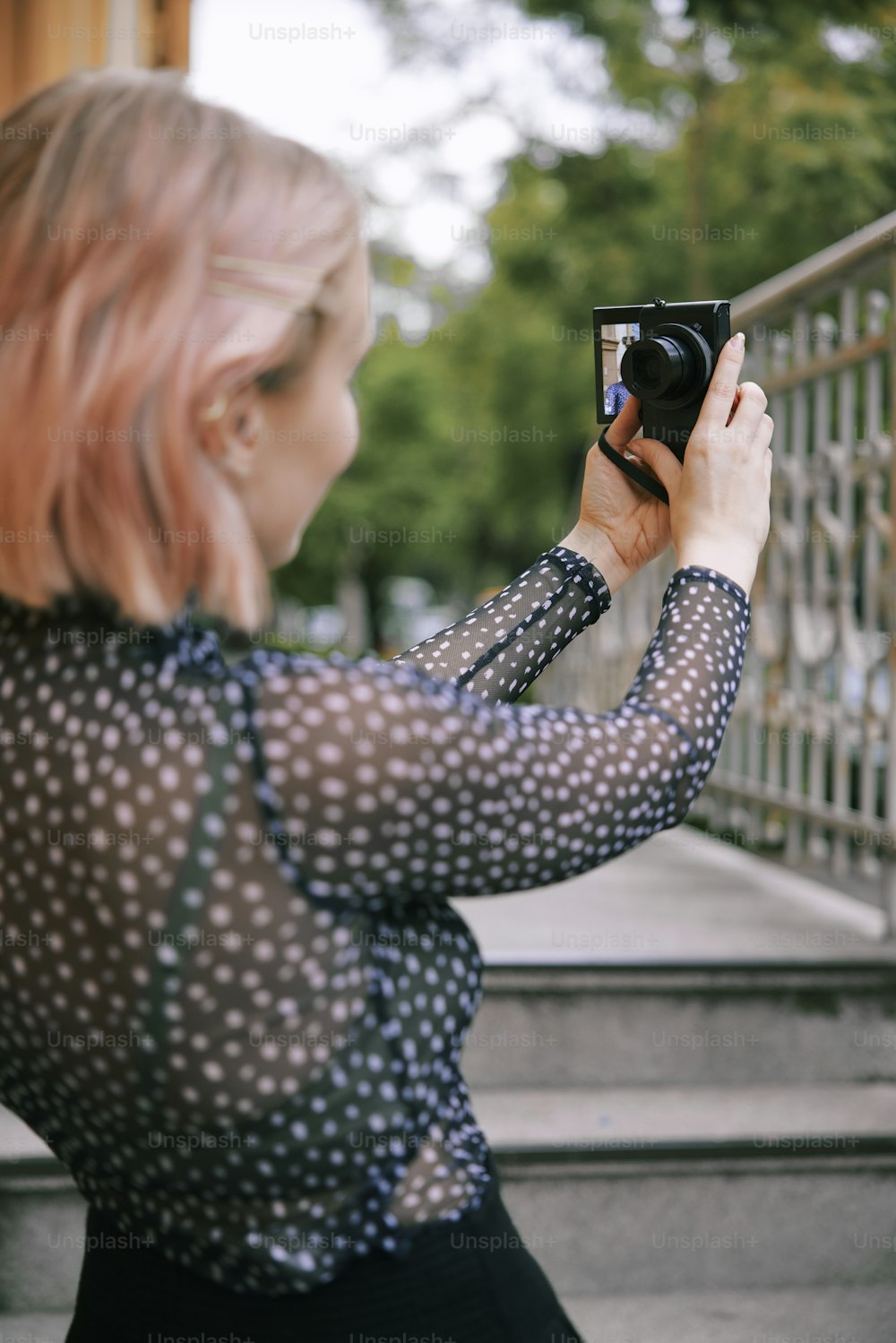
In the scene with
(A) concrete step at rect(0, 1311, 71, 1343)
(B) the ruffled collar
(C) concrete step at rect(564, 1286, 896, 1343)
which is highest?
(B) the ruffled collar

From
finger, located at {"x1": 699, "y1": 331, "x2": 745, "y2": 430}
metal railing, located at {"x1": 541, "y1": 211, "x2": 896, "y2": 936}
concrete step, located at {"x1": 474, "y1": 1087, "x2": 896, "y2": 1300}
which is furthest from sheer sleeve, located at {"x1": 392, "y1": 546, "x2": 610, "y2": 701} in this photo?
metal railing, located at {"x1": 541, "y1": 211, "x2": 896, "y2": 936}

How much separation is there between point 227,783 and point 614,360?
2.76ft

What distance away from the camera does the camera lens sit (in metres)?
1.27

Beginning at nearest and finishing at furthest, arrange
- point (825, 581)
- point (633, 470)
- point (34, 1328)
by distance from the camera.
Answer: point (633, 470) < point (34, 1328) < point (825, 581)

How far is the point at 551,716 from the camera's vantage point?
36.5 inches

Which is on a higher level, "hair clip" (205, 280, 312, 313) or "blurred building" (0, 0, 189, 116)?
"blurred building" (0, 0, 189, 116)

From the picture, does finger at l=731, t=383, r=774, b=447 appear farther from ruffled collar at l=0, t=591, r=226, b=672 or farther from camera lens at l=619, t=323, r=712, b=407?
ruffled collar at l=0, t=591, r=226, b=672

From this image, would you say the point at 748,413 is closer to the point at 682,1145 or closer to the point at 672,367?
the point at 672,367

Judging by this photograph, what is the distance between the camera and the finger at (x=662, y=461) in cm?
124

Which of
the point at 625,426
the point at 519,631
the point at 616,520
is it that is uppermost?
the point at 625,426

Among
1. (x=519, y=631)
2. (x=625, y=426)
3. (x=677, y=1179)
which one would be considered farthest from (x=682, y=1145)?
(x=625, y=426)

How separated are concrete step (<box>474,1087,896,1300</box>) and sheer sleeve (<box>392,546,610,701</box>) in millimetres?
1176

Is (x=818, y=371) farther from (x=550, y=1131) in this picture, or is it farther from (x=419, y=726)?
(x=419, y=726)

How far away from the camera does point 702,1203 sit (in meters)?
2.24
